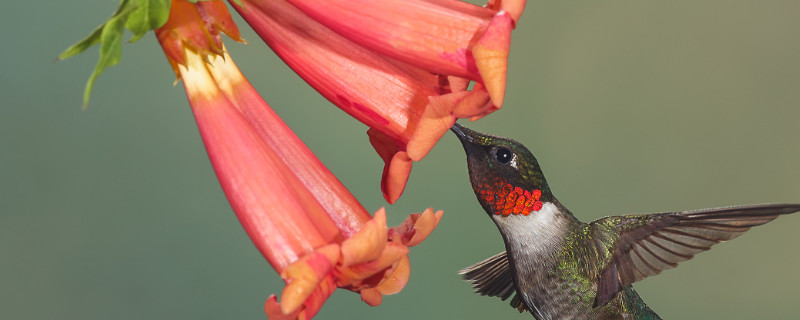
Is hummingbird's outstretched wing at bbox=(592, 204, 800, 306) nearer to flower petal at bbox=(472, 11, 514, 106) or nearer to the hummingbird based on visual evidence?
the hummingbird

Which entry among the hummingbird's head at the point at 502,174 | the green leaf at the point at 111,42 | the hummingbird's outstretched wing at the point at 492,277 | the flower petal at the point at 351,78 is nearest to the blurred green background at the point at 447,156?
the hummingbird's outstretched wing at the point at 492,277

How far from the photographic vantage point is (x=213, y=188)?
1.60 metres

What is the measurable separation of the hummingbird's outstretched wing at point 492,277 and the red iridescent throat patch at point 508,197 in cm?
20

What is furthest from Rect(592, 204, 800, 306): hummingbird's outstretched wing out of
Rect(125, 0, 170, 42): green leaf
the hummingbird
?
Rect(125, 0, 170, 42): green leaf

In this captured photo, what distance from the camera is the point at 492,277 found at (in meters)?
1.13

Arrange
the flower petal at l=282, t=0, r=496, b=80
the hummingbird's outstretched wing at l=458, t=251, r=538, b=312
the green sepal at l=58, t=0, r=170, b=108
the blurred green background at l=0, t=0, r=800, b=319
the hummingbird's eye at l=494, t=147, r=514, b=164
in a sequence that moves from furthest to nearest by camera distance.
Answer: the blurred green background at l=0, t=0, r=800, b=319 → the hummingbird's outstretched wing at l=458, t=251, r=538, b=312 → the hummingbird's eye at l=494, t=147, r=514, b=164 → the flower petal at l=282, t=0, r=496, b=80 → the green sepal at l=58, t=0, r=170, b=108

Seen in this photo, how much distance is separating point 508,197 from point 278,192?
1.37 feet

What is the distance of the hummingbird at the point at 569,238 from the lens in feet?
2.94

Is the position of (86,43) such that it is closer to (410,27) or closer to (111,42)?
(111,42)

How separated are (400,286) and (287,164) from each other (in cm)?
12

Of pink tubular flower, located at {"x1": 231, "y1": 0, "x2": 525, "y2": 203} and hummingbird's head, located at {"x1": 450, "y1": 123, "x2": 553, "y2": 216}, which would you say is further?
hummingbird's head, located at {"x1": 450, "y1": 123, "x2": 553, "y2": 216}

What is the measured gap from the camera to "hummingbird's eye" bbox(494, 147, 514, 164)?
887 millimetres

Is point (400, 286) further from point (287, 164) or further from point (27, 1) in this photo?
point (27, 1)

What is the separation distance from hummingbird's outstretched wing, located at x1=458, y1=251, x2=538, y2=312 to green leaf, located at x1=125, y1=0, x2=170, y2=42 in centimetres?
70
